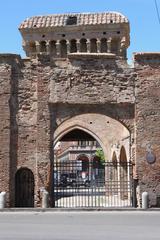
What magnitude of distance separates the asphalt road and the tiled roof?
20875 mm

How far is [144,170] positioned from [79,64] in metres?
4.98

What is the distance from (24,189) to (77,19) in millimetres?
19624

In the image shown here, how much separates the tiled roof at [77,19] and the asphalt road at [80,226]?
68.5ft

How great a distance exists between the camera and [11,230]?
12.3m

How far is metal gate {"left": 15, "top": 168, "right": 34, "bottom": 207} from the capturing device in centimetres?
2023

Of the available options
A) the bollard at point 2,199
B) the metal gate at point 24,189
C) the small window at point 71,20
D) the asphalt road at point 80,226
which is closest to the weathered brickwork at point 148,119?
the asphalt road at point 80,226

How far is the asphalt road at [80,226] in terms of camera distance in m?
11.2

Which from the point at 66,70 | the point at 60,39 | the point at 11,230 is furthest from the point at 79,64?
the point at 60,39

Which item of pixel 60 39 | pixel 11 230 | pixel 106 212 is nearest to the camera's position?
pixel 11 230

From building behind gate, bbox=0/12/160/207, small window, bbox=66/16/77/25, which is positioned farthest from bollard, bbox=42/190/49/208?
small window, bbox=66/16/77/25

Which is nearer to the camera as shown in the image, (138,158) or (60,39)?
(138,158)

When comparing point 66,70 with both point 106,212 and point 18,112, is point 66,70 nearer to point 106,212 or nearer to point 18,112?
point 18,112

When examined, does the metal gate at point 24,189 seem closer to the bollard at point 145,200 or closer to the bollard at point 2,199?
the bollard at point 2,199

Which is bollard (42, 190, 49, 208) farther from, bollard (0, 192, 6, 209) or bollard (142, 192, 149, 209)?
bollard (142, 192, 149, 209)
